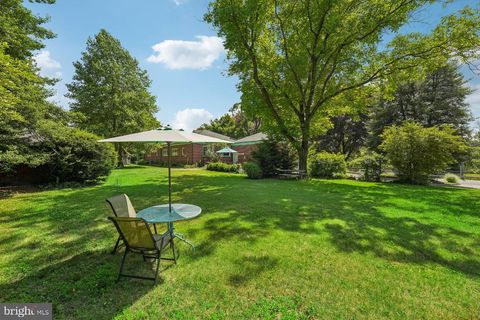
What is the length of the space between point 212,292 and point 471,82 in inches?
1388

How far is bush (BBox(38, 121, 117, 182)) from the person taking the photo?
1066cm

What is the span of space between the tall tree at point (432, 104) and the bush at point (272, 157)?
14.6 m

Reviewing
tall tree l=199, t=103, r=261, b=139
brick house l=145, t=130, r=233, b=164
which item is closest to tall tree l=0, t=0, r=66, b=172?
brick house l=145, t=130, r=233, b=164

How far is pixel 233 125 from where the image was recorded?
169 ft

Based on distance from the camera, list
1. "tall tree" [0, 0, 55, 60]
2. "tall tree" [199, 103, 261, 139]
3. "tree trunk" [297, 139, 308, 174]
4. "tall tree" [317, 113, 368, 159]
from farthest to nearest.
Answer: "tall tree" [199, 103, 261, 139], "tall tree" [317, 113, 368, 159], "tree trunk" [297, 139, 308, 174], "tall tree" [0, 0, 55, 60]

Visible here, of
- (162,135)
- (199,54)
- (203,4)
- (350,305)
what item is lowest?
(350,305)

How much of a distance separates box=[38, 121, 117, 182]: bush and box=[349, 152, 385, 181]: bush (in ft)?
55.8

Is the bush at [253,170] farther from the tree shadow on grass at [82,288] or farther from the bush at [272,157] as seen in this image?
the tree shadow on grass at [82,288]

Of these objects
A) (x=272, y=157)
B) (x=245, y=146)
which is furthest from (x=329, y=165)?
(x=245, y=146)

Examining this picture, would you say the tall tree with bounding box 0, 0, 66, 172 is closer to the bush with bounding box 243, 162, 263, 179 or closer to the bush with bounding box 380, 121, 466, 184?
the bush with bounding box 243, 162, 263, 179

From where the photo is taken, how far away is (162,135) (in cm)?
422

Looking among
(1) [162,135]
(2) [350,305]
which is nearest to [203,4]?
(1) [162,135]

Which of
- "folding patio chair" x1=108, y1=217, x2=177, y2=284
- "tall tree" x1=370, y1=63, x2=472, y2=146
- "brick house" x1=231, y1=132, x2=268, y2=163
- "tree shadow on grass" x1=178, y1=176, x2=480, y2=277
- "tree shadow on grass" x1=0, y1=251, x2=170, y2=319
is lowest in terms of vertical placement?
"tree shadow on grass" x1=0, y1=251, x2=170, y2=319

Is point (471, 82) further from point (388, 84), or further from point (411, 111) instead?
point (388, 84)
